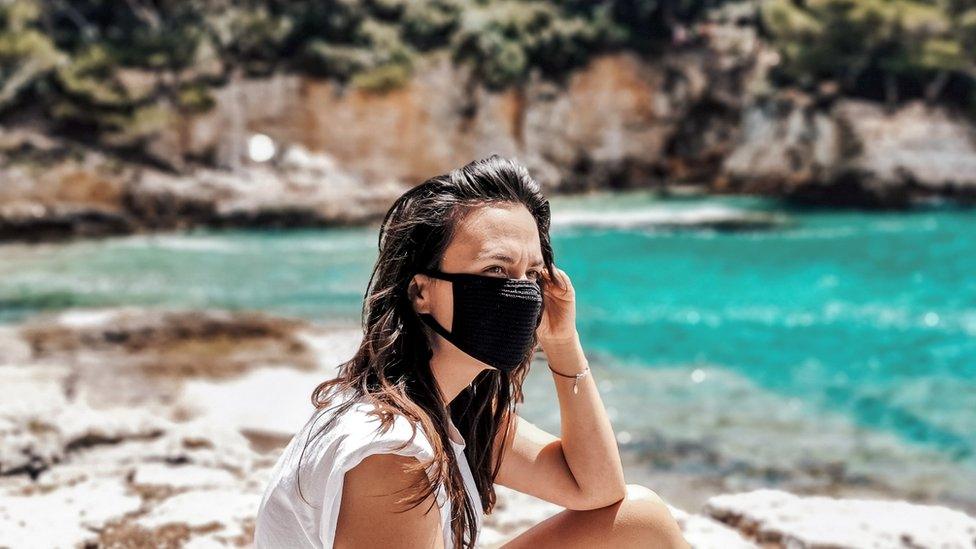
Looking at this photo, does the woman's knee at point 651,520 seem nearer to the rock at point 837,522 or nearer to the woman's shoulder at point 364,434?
the woman's shoulder at point 364,434

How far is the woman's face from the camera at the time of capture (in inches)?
59.2

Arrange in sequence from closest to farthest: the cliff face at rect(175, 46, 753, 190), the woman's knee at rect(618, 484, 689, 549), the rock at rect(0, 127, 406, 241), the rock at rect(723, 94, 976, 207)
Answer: the woman's knee at rect(618, 484, 689, 549) → the rock at rect(0, 127, 406, 241) → the rock at rect(723, 94, 976, 207) → the cliff face at rect(175, 46, 753, 190)

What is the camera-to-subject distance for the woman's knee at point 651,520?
67.6 inches

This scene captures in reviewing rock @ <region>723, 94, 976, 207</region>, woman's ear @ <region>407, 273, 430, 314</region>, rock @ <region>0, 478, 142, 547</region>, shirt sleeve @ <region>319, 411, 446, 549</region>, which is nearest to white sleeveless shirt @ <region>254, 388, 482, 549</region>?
shirt sleeve @ <region>319, 411, 446, 549</region>

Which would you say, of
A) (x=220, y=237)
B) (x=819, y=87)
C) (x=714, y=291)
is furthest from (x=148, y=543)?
(x=819, y=87)

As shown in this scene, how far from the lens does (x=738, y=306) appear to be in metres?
9.39

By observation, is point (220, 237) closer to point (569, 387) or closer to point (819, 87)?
point (819, 87)

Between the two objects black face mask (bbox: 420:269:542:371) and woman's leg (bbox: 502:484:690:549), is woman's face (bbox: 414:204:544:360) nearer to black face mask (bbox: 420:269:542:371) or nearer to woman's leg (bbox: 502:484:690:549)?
black face mask (bbox: 420:269:542:371)

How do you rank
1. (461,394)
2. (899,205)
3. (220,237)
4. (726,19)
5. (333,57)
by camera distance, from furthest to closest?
(726,19) < (333,57) < (899,205) < (220,237) < (461,394)

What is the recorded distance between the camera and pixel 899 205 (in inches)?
634

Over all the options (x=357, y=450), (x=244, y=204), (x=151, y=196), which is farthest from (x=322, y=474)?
(x=151, y=196)

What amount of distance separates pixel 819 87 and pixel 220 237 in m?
10.9

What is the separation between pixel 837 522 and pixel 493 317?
156 cm

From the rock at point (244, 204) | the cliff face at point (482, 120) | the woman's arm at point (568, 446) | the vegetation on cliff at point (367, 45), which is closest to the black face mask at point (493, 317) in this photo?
the woman's arm at point (568, 446)
